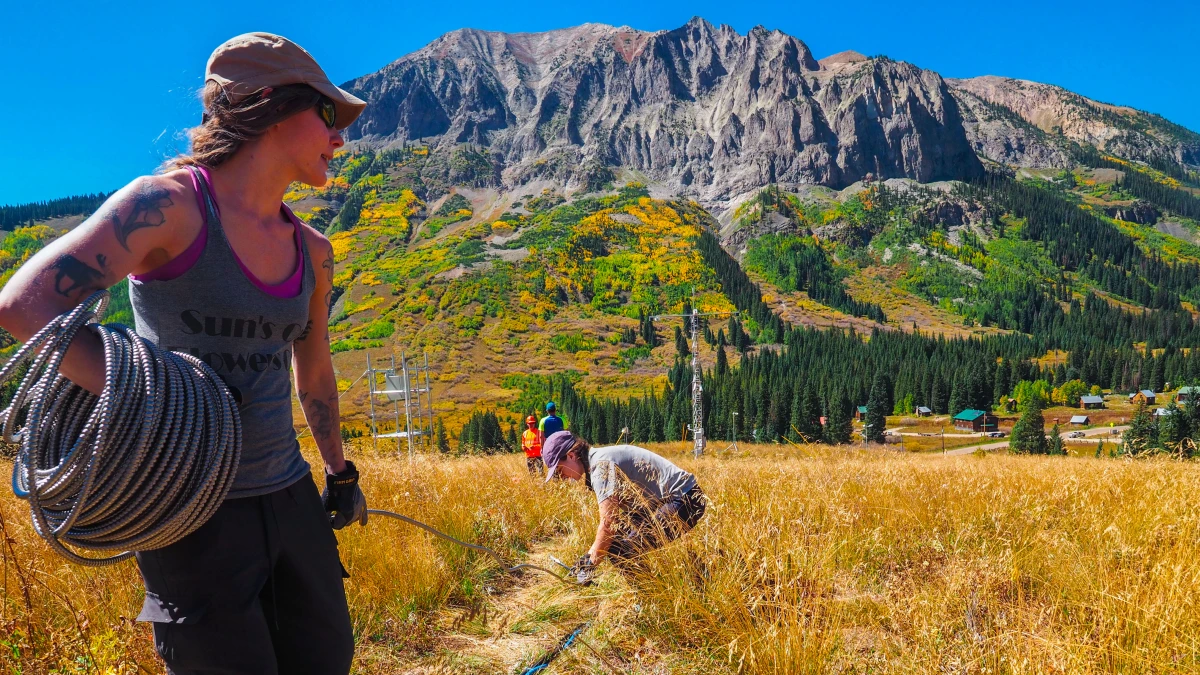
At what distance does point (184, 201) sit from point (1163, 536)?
462 centimetres

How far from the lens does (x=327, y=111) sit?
5.84 feet

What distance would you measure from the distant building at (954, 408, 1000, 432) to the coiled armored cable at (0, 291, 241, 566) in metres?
105

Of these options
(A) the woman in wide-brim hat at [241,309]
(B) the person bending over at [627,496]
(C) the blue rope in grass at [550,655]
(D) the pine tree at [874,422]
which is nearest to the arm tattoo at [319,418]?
(A) the woman in wide-brim hat at [241,309]

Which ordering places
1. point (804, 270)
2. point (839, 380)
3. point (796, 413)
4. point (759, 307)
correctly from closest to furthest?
point (796, 413) → point (839, 380) → point (759, 307) → point (804, 270)

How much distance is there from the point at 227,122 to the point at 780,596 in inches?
103

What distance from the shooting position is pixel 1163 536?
336 cm

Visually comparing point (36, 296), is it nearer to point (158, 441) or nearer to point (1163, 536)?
point (158, 441)

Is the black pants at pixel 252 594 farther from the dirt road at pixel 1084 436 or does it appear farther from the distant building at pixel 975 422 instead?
the distant building at pixel 975 422

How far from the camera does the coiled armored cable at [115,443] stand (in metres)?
1.23

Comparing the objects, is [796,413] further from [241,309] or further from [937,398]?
[241,309]

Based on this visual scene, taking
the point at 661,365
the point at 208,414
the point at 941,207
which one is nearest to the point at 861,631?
the point at 208,414

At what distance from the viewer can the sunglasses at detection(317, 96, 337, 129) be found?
1.76 meters

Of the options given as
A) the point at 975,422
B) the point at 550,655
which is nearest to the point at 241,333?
the point at 550,655

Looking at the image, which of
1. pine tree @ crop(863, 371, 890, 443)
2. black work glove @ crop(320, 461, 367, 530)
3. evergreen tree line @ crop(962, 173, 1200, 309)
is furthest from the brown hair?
evergreen tree line @ crop(962, 173, 1200, 309)
